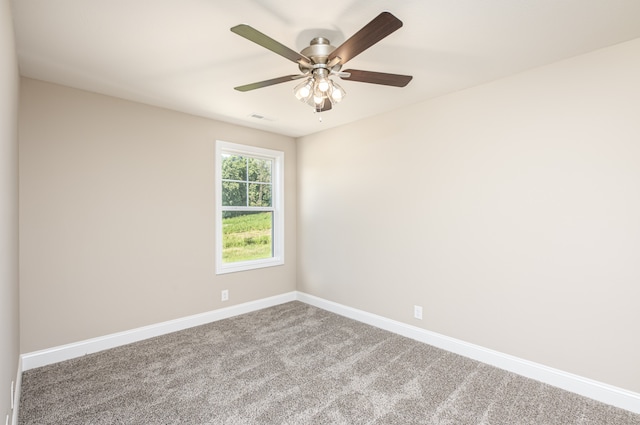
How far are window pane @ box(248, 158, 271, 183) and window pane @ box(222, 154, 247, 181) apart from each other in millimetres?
103

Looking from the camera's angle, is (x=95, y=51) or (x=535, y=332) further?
(x=535, y=332)

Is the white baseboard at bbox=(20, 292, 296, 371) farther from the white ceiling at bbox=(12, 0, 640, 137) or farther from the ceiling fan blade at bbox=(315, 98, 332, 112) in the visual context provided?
the ceiling fan blade at bbox=(315, 98, 332, 112)

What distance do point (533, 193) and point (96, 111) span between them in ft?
13.1

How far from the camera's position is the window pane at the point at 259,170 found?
4.28m

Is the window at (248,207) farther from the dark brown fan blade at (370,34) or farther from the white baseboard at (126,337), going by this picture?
the dark brown fan blade at (370,34)

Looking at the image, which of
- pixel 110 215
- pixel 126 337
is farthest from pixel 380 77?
pixel 126 337

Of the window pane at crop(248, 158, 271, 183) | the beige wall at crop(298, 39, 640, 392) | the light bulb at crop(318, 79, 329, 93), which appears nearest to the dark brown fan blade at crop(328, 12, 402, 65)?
the light bulb at crop(318, 79, 329, 93)

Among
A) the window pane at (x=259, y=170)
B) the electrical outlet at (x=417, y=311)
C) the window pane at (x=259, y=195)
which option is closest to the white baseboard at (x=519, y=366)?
the electrical outlet at (x=417, y=311)

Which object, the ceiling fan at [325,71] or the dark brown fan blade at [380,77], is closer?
the ceiling fan at [325,71]

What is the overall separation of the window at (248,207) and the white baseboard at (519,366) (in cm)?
160

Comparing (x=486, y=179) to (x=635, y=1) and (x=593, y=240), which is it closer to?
(x=593, y=240)

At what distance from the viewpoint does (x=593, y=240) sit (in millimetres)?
2207

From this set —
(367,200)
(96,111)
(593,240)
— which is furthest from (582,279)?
(96,111)

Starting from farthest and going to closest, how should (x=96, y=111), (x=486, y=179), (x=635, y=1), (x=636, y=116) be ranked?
(x=96, y=111)
(x=486, y=179)
(x=636, y=116)
(x=635, y=1)
